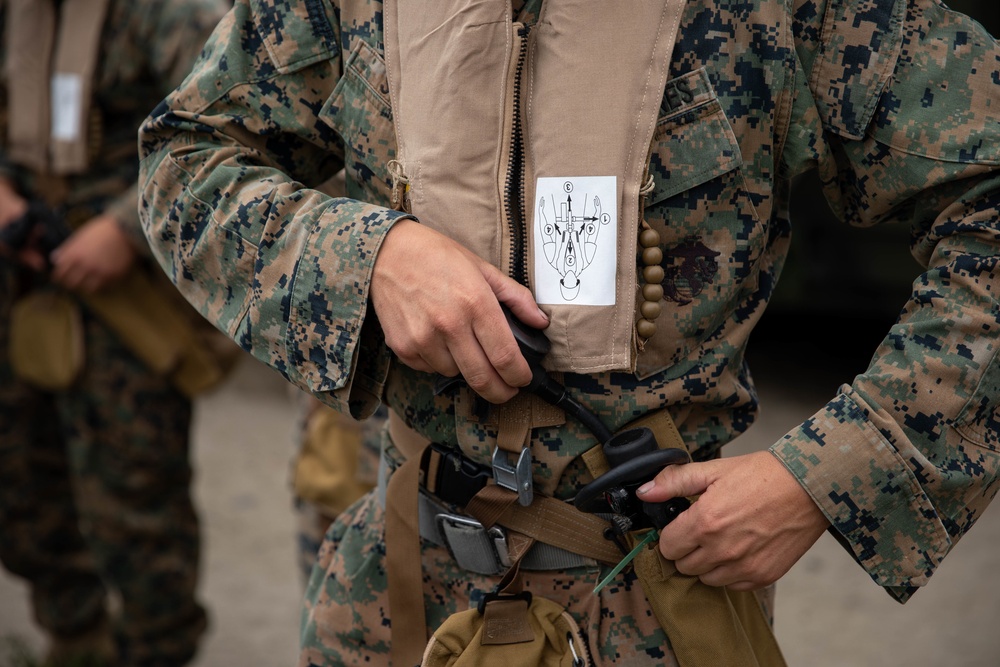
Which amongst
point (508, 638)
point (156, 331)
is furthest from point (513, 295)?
point (156, 331)

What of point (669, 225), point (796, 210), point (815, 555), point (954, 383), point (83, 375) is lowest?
point (815, 555)

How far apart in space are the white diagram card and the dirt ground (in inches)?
87.2

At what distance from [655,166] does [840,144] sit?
0.25 metres

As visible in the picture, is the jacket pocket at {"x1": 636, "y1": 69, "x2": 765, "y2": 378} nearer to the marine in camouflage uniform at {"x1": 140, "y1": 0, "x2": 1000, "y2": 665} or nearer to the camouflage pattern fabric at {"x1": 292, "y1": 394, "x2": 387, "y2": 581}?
the marine in camouflage uniform at {"x1": 140, "y1": 0, "x2": 1000, "y2": 665}

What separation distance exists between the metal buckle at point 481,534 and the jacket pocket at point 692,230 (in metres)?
0.28

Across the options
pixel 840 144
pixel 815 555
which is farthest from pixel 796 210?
pixel 840 144

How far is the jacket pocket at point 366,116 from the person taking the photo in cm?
132

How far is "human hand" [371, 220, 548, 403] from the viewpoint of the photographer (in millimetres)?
1141

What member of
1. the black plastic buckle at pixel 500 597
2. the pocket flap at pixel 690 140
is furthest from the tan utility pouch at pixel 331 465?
the pocket flap at pixel 690 140

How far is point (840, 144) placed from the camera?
1.28 meters

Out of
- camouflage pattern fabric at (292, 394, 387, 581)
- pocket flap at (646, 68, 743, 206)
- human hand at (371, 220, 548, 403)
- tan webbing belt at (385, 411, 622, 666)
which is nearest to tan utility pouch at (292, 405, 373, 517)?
camouflage pattern fabric at (292, 394, 387, 581)

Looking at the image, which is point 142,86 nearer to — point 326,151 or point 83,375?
point 83,375

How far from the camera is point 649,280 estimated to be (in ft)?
4.00

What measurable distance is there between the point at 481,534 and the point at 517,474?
114mm
